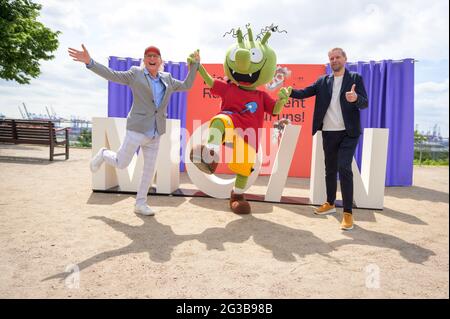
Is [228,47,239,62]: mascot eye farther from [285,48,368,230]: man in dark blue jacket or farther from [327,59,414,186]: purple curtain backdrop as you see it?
[327,59,414,186]: purple curtain backdrop

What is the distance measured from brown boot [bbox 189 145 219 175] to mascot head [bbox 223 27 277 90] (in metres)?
0.88

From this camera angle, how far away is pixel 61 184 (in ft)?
14.8

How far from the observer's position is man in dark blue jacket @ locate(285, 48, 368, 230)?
3064 millimetres

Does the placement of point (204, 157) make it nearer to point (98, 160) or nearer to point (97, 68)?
point (98, 160)

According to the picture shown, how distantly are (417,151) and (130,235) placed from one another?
10.8m

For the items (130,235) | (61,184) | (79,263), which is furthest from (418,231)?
(61,184)

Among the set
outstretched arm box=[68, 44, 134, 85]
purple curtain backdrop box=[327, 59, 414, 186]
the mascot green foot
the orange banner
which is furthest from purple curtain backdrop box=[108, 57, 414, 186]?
outstretched arm box=[68, 44, 134, 85]

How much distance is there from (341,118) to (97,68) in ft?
7.74

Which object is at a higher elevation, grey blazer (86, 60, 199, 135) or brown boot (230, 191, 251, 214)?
grey blazer (86, 60, 199, 135)

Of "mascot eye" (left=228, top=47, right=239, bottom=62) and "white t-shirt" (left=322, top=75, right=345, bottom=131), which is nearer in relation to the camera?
"white t-shirt" (left=322, top=75, right=345, bottom=131)

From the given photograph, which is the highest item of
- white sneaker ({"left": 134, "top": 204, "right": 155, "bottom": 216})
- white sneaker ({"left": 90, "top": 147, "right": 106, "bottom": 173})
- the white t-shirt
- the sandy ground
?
the white t-shirt

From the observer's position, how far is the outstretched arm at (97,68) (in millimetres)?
2689

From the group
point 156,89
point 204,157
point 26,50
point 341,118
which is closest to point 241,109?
point 204,157
